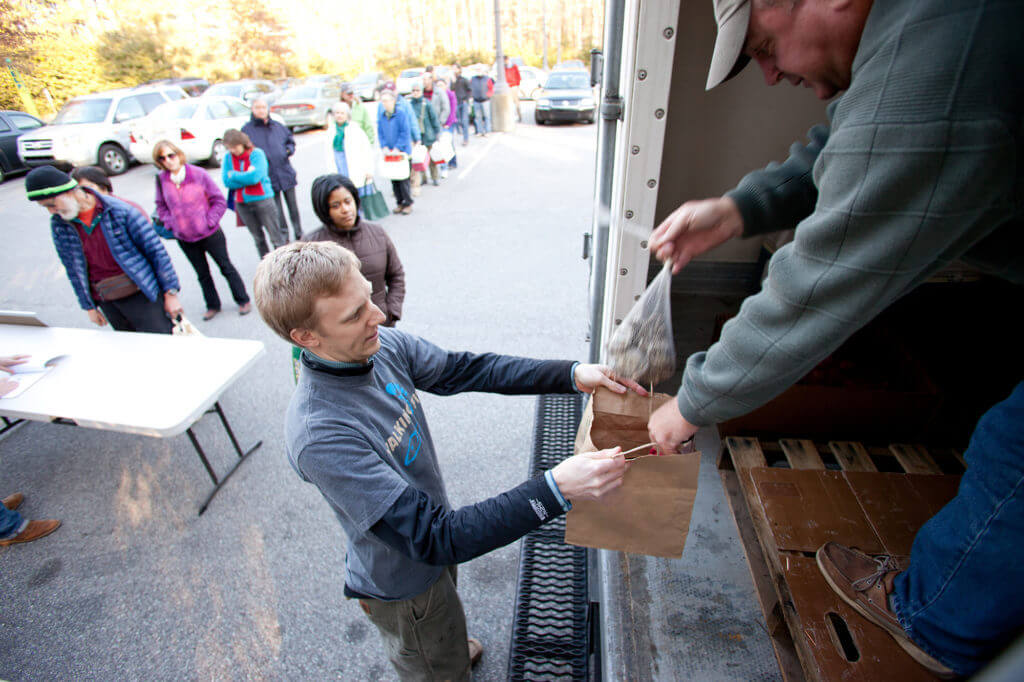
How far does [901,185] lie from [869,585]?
3.98 ft

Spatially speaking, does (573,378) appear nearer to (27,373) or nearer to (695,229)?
(695,229)

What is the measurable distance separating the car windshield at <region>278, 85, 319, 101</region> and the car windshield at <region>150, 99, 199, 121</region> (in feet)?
14.5

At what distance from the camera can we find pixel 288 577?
255cm

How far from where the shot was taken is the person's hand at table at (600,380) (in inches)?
56.4

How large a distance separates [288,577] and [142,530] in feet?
3.60

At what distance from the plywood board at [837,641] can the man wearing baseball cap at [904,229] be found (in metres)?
0.04

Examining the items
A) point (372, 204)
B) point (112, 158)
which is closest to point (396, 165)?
point (372, 204)

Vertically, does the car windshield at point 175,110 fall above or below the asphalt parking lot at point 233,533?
above

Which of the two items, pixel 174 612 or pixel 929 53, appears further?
pixel 174 612

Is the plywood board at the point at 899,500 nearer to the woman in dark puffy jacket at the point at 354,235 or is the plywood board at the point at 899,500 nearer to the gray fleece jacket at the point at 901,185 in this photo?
the gray fleece jacket at the point at 901,185

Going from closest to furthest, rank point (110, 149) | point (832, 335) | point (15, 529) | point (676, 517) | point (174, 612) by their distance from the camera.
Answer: point (832, 335)
point (676, 517)
point (174, 612)
point (15, 529)
point (110, 149)

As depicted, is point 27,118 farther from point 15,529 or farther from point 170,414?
point 170,414

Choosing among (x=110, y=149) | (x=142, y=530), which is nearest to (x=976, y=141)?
(x=142, y=530)

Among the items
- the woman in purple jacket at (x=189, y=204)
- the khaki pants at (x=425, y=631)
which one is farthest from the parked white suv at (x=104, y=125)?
the khaki pants at (x=425, y=631)
